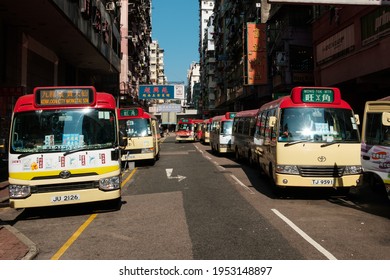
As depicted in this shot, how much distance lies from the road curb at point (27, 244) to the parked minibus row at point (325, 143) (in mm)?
5993

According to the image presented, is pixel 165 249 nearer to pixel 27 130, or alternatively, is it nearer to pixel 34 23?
pixel 27 130

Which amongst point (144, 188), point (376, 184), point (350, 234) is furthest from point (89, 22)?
point (350, 234)

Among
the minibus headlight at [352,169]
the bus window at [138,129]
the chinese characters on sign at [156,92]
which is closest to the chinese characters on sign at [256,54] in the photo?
the bus window at [138,129]

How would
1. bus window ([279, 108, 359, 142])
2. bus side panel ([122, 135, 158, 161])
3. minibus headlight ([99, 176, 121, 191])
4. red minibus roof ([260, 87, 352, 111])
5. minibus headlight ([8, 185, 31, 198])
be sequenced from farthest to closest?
bus side panel ([122, 135, 158, 161])
red minibus roof ([260, 87, 352, 111])
bus window ([279, 108, 359, 142])
minibus headlight ([99, 176, 121, 191])
minibus headlight ([8, 185, 31, 198])

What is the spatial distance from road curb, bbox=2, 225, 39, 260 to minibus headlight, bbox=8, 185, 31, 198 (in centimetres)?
65

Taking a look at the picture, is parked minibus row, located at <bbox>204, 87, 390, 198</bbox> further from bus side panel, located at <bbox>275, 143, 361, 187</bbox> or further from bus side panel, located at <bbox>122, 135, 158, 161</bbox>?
bus side panel, located at <bbox>122, 135, 158, 161</bbox>

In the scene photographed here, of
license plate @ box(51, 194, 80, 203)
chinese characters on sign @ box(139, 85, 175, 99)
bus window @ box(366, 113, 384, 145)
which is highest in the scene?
chinese characters on sign @ box(139, 85, 175, 99)

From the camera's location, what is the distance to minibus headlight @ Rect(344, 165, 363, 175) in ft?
30.5

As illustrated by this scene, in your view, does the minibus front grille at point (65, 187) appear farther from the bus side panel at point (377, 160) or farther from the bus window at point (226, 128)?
the bus window at point (226, 128)

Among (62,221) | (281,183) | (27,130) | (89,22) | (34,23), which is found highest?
(89,22)

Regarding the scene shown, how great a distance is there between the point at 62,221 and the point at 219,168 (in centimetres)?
1008

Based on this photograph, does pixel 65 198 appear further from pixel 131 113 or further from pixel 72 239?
pixel 131 113

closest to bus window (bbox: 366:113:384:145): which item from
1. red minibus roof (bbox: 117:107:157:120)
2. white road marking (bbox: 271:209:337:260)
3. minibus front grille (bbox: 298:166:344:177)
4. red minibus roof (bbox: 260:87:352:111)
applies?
red minibus roof (bbox: 260:87:352:111)

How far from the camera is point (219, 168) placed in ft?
55.8
